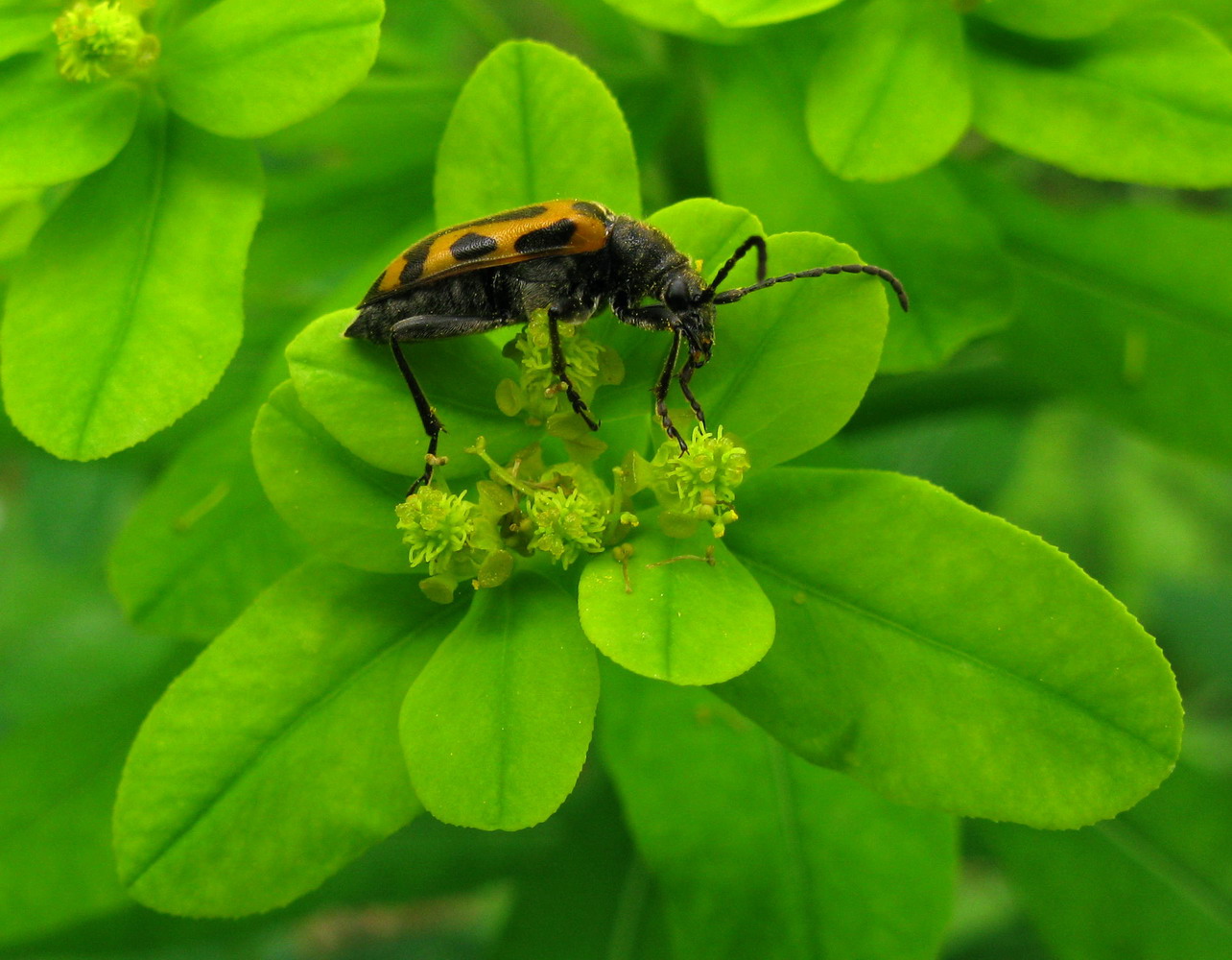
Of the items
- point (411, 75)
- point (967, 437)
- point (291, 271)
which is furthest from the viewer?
point (967, 437)

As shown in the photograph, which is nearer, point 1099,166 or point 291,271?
point 1099,166

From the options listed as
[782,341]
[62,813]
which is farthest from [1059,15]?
[62,813]

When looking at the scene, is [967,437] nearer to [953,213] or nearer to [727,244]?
[953,213]

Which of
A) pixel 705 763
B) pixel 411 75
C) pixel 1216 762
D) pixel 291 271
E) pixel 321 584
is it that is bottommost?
pixel 1216 762

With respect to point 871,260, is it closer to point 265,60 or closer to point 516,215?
point 516,215

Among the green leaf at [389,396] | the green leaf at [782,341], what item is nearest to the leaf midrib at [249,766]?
the green leaf at [389,396]

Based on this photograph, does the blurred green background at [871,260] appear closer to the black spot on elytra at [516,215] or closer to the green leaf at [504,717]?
the black spot on elytra at [516,215]

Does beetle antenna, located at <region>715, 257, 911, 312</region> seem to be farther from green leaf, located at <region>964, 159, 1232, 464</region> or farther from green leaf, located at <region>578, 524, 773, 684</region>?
green leaf, located at <region>964, 159, 1232, 464</region>

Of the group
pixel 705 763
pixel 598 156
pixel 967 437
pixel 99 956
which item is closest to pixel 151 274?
pixel 598 156
